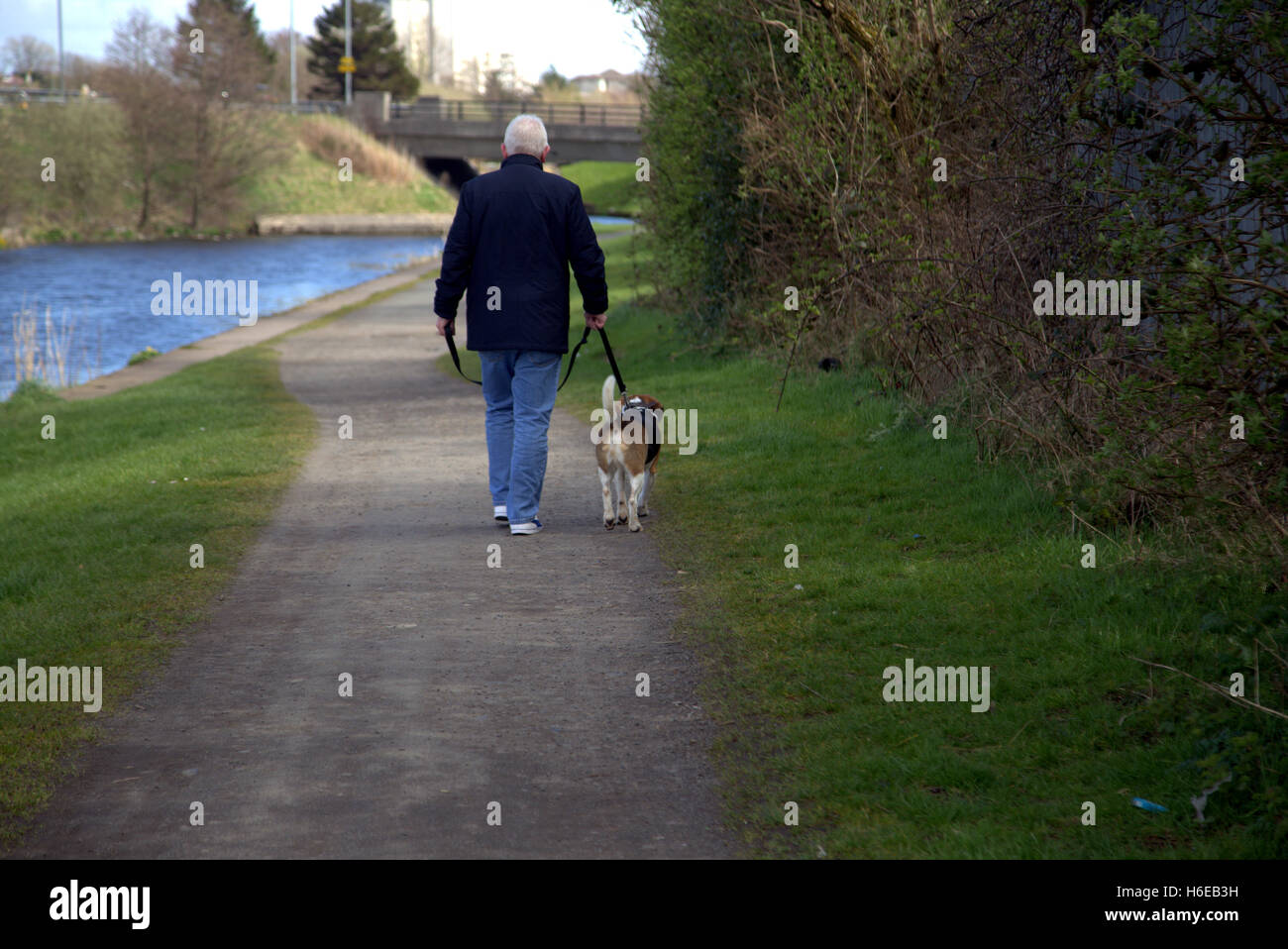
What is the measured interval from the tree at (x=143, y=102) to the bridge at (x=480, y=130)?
1466 centimetres

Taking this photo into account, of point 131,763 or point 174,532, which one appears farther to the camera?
point 174,532

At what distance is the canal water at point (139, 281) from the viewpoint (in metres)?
23.8

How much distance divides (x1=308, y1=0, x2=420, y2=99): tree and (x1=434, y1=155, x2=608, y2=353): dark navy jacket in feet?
299

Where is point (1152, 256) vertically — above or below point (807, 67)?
below

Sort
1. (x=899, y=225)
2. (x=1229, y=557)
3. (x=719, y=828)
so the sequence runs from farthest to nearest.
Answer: (x=899, y=225), (x=1229, y=557), (x=719, y=828)

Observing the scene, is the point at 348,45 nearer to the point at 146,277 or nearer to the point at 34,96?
the point at 34,96

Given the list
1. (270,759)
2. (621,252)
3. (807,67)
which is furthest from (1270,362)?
(621,252)

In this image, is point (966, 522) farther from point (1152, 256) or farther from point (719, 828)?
point (719, 828)

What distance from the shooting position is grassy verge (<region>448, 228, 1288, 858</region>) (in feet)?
13.6

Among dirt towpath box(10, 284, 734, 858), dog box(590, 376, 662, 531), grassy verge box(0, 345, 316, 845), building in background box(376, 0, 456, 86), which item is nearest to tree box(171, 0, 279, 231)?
grassy verge box(0, 345, 316, 845)

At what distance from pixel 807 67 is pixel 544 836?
33.6 ft

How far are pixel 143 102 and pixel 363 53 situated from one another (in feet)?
119

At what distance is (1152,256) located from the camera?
481 cm

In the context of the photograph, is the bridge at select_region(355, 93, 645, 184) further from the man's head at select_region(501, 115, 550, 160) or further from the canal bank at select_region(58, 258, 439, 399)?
the man's head at select_region(501, 115, 550, 160)
